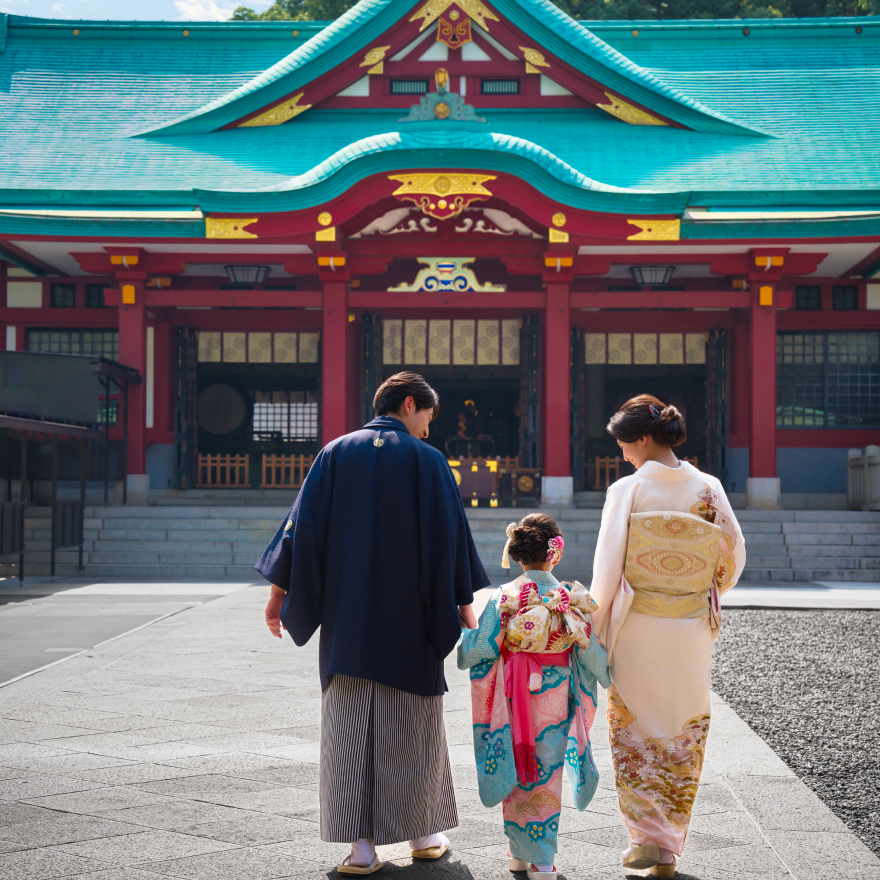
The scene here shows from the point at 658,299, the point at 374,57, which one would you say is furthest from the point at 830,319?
the point at 374,57

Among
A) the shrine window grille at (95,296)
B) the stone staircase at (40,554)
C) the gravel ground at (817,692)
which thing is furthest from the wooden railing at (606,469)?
the shrine window grille at (95,296)

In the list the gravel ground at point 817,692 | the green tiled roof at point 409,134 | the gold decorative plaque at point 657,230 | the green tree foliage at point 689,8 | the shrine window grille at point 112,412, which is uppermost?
the green tree foliage at point 689,8

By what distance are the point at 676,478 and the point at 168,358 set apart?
12.1m

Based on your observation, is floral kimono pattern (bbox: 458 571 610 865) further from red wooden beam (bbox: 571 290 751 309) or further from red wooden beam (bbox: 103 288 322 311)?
red wooden beam (bbox: 103 288 322 311)

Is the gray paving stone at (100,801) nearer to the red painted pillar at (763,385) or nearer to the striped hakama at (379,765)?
the striped hakama at (379,765)

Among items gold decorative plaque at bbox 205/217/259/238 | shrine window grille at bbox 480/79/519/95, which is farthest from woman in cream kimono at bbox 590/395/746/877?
shrine window grille at bbox 480/79/519/95

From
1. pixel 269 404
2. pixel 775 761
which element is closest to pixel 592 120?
pixel 269 404

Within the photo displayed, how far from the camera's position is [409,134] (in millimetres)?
11727

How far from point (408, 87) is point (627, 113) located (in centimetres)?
334

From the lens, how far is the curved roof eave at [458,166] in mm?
11406

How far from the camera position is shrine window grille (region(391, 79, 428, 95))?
14.2 metres

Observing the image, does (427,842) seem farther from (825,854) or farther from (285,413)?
(285,413)

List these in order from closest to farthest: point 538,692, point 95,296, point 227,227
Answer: point 538,692
point 227,227
point 95,296

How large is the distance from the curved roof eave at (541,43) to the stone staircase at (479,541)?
6275 mm
